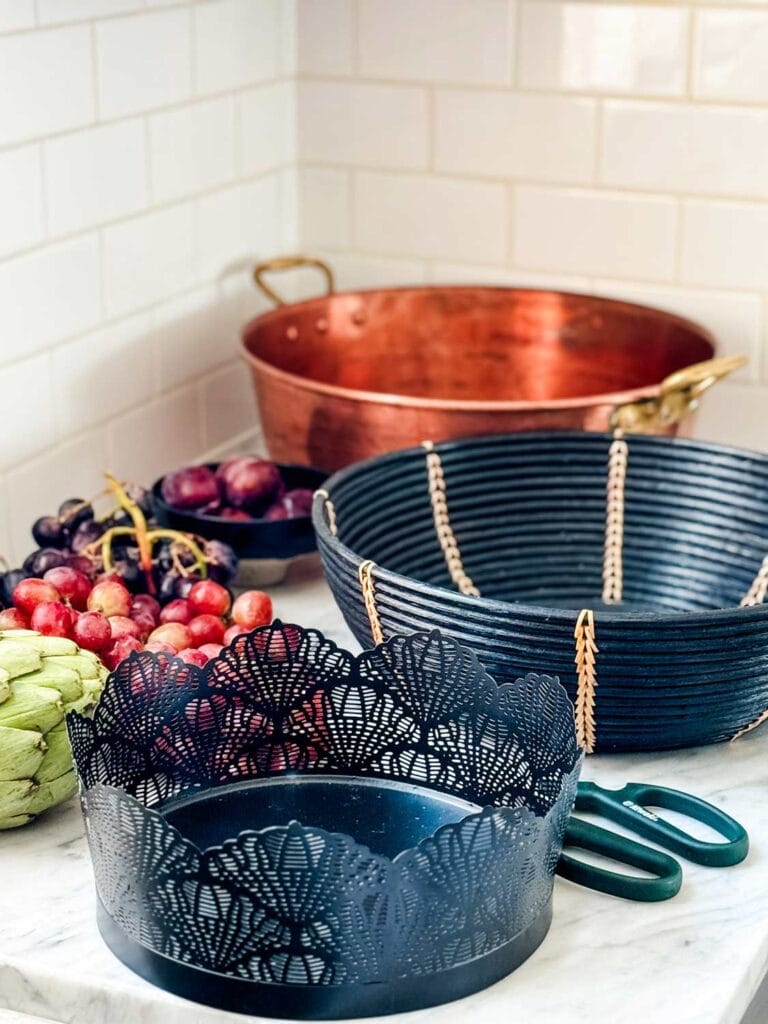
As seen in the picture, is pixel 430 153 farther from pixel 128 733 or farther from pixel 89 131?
pixel 128 733

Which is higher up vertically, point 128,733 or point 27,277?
point 27,277

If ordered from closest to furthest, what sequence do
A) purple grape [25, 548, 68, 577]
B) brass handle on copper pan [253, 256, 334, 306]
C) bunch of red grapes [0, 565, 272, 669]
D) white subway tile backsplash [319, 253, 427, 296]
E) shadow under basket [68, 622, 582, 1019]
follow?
shadow under basket [68, 622, 582, 1019]
bunch of red grapes [0, 565, 272, 669]
purple grape [25, 548, 68, 577]
brass handle on copper pan [253, 256, 334, 306]
white subway tile backsplash [319, 253, 427, 296]

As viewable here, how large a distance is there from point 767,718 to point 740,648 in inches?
5.0

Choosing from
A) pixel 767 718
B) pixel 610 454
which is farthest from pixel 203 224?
pixel 767 718

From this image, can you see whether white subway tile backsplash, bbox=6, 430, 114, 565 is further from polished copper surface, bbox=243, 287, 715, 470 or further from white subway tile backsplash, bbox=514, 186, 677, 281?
white subway tile backsplash, bbox=514, 186, 677, 281

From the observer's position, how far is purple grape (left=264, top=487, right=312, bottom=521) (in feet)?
4.47

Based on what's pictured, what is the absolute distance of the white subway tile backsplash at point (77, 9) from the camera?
1.31 metres

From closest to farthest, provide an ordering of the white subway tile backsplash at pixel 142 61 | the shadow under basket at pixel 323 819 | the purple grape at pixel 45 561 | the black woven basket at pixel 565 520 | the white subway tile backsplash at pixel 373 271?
1. the shadow under basket at pixel 323 819
2. the purple grape at pixel 45 561
3. the black woven basket at pixel 565 520
4. the white subway tile backsplash at pixel 142 61
5. the white subway tile backsplash at pixel 373 271

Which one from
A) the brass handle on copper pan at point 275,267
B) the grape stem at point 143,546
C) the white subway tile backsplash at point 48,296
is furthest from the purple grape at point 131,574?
the brass handle on copper pan at point 275,267

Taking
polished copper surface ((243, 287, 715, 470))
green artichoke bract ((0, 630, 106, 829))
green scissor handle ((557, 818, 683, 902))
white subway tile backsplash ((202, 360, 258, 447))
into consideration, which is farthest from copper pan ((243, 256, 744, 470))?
green scissor handle ((557, 818, 683, 902))

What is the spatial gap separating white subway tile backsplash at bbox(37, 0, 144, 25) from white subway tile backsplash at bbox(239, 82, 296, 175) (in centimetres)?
23

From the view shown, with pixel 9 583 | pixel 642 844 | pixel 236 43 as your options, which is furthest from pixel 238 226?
pixel 642 844

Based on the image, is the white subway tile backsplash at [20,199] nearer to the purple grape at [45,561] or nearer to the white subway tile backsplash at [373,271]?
the purple grape at [45,561]

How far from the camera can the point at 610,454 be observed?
1.35 m
